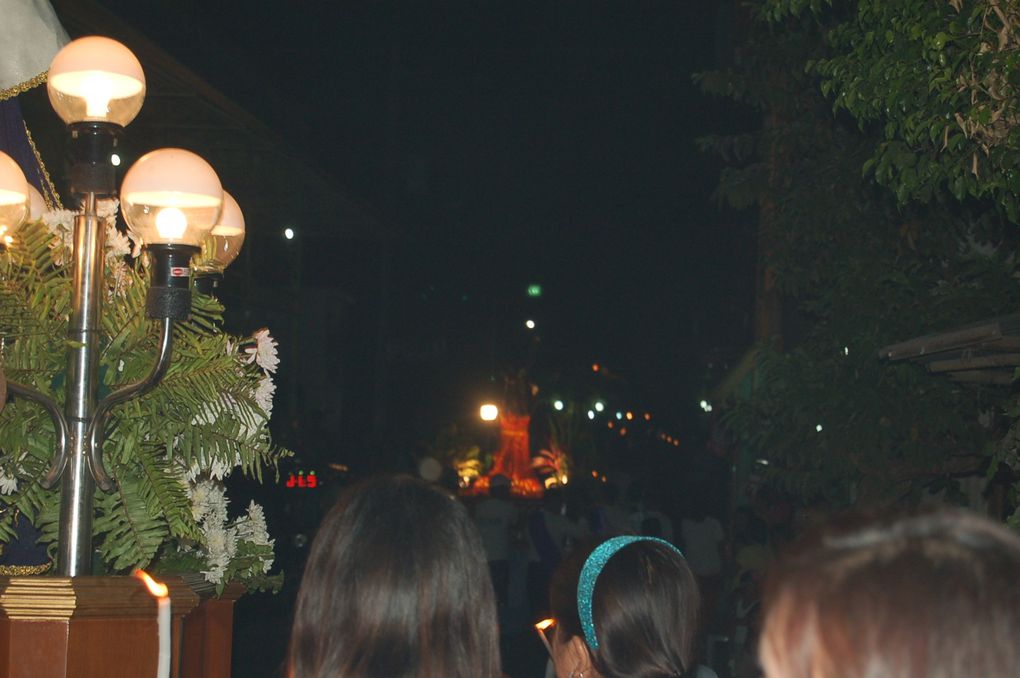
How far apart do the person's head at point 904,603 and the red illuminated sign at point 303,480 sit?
640 inches

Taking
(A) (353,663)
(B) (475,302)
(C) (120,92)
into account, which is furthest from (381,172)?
(A) (353,663)

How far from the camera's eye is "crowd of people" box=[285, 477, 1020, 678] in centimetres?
119

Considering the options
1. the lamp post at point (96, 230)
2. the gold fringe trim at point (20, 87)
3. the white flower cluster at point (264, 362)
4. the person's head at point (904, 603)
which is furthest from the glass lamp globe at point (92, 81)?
the person's head at point (904, 603)

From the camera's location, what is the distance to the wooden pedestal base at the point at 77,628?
3.09 m

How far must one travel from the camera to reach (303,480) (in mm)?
17766

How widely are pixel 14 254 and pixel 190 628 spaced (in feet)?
4.49

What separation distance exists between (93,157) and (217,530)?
53.4 inches

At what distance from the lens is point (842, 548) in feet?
4.19

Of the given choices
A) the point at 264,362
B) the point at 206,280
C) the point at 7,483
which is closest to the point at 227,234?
the point at 206,280

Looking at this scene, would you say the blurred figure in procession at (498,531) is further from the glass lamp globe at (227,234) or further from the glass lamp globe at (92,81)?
the glass lamp globe at (92,81)

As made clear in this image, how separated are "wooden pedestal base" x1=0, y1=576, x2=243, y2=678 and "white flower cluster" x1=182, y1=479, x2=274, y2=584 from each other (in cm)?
77

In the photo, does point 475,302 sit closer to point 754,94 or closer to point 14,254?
point 754,94

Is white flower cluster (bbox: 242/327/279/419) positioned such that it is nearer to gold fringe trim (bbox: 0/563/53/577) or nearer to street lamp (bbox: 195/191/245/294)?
street lamp (bbox: 195/191/245/294)

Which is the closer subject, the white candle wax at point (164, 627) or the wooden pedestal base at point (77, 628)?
the white candle wax at point (164, 627)
